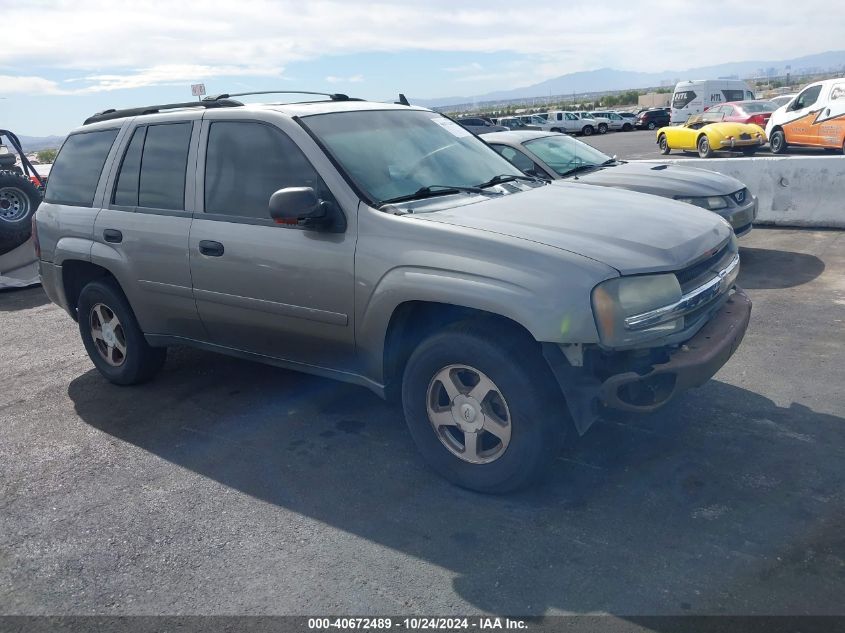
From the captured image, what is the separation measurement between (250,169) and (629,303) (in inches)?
91.6

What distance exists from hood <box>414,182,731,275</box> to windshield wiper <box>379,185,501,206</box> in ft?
0.32

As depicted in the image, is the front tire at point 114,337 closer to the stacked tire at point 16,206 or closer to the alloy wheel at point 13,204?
the stacked tire at point 16,206

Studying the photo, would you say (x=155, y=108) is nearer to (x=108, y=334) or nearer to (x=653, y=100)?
(x=108, y=334)

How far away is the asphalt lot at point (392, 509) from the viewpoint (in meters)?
2.97

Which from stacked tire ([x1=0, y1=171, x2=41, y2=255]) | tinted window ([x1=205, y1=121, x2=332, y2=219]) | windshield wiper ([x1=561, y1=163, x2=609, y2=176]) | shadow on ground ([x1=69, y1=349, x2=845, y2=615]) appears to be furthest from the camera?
stacked tire ([x1=0, y1=171, x2=41, y2=255])

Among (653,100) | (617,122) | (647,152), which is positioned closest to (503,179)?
(647,152)

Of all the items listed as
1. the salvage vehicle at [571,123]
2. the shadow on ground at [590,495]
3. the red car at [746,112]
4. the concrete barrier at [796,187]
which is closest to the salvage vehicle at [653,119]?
the salvage vehicle at [571,123]

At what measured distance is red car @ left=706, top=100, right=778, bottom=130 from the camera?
939 inches

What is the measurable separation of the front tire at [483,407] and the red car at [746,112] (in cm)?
2337

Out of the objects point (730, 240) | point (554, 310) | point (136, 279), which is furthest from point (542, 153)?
point (554, 310)

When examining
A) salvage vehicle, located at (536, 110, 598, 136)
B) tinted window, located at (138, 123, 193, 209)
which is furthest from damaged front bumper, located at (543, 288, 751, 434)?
salvage vehicle, located at (536, 110, 598, 136)

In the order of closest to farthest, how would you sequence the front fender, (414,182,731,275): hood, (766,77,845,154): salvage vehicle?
1. the front fender
2. (414,182,731,275): hood
3. (766,77,845,154): salvage vehicle

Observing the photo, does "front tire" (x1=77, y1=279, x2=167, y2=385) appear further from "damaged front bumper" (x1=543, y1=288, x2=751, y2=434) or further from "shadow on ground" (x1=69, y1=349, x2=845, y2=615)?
"damaged front bumper" (x1=543, y1=288, x2=751, y2=434)

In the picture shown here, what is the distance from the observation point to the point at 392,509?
11.9ft
